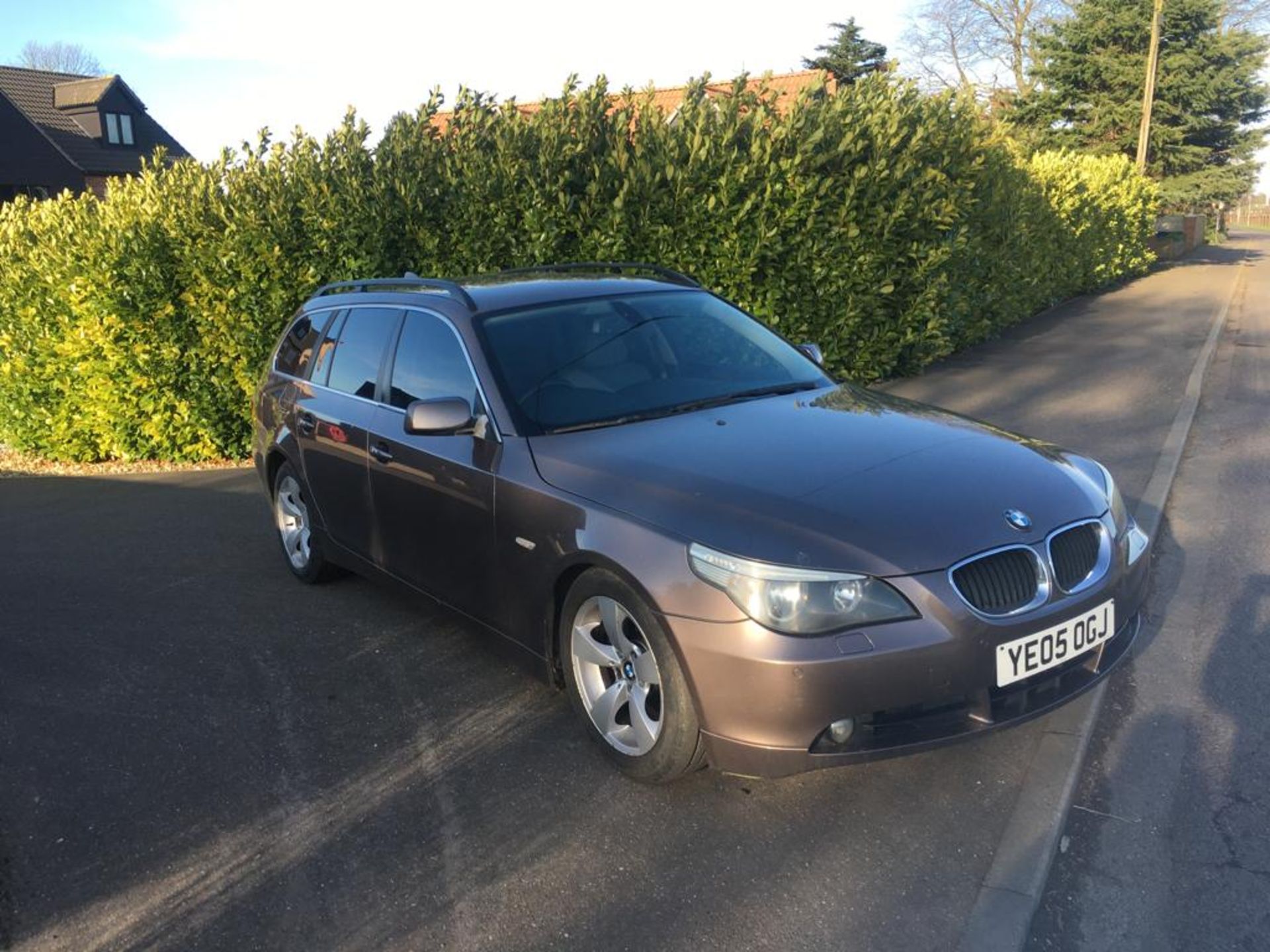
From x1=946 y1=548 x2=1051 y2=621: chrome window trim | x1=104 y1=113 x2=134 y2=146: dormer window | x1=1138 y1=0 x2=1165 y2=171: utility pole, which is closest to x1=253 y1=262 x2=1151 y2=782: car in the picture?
x1=946 y1=548 x2=1051 y2=621: chrome window trim

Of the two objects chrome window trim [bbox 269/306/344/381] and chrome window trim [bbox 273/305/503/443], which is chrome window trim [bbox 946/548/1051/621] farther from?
chrome window trim [bbox 269/306/344/381]

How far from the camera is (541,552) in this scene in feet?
12.2

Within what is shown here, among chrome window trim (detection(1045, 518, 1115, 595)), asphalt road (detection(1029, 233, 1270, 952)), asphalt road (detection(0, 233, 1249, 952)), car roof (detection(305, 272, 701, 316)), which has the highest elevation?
car roof (detection(305, 272, 701, 316))

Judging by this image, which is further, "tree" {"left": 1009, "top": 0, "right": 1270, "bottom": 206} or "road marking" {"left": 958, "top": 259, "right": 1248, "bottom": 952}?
"tree" {"left": 1009, "top": 0, "right": 1270, "bottom": 206}

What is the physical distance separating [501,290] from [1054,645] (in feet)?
9.38

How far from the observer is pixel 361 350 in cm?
526

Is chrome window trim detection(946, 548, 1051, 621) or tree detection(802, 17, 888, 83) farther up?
tree detection(802, 17, 888, 83)

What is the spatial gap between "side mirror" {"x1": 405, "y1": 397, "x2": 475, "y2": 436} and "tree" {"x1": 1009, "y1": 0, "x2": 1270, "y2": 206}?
118ft

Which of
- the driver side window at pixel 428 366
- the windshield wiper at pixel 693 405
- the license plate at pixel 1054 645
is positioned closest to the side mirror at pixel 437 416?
the driver side window at pixel 428 366

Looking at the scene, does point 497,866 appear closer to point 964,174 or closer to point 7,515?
point 7,515

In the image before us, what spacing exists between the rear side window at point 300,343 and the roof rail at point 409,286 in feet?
0.57

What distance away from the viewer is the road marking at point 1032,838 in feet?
8.97

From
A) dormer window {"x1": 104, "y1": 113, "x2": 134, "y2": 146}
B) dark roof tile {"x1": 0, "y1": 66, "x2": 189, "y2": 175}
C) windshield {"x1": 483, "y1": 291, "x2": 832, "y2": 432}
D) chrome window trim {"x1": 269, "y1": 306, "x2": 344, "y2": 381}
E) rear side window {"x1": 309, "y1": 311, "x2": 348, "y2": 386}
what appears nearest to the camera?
windshield {"x1": 483, "y1": 291, "x2": 832, "y2": 432}

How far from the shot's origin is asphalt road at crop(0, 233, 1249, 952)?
2.90 m
